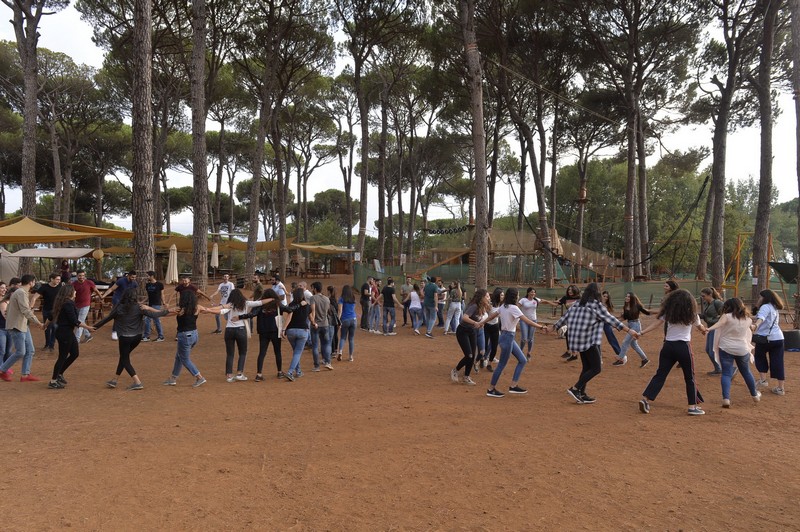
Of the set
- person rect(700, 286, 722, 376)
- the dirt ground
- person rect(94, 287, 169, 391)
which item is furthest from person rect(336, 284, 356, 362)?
person rect(700, 286, 722, 376)

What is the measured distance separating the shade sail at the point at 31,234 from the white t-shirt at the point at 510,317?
35.3 ft

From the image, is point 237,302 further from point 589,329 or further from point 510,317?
point 589,329

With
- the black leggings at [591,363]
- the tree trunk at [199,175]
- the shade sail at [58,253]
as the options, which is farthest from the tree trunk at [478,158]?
the shade sail at [58,253]

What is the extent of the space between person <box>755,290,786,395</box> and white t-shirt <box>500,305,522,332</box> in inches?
122

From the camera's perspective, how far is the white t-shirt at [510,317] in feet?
22.7

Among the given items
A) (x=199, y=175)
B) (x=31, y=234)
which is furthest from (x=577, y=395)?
(x=31, y=234)

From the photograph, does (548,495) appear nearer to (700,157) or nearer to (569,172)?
(700,157)

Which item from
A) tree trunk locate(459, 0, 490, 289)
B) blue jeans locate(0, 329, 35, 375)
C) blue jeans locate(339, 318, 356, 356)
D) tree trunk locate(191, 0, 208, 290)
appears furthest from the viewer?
tree trunk locate(191, 0, 208, 290)

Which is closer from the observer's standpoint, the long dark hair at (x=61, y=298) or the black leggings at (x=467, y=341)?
the long dark hair at (x=61, y=298)

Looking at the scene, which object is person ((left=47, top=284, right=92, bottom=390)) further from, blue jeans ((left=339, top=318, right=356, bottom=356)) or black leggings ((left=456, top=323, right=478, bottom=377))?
black leggings ((left=456, top=323, right=478, bottom=377))

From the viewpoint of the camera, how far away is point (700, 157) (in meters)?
23.7

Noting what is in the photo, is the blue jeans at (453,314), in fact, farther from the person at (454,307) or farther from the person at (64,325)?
the person at (64,325)

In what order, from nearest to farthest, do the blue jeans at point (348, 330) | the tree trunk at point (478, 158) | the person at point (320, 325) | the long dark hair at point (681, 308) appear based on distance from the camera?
the long dark hair at point (681, 308)
the person at point (320, 325)
the blue jeans at point (348, 330)
the tree trunk at point (478, 158)

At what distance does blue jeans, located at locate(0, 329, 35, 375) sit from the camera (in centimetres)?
718
